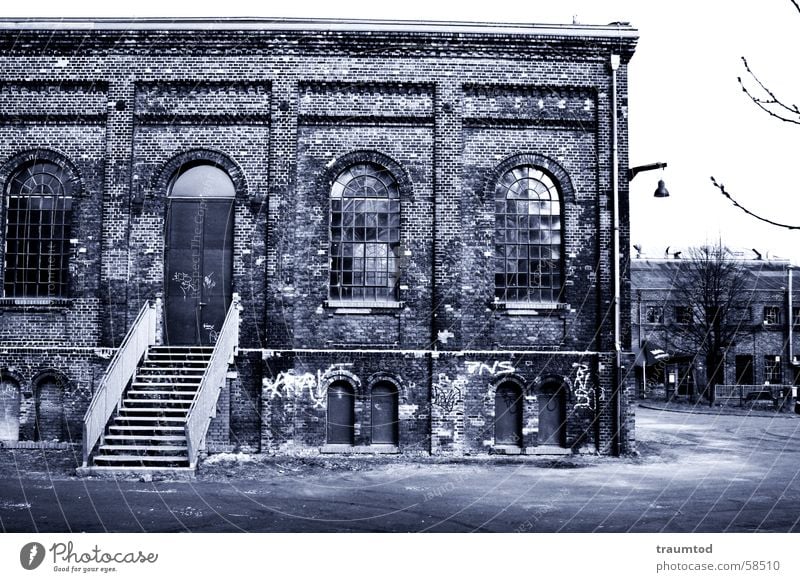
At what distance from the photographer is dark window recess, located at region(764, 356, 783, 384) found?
41875 mm

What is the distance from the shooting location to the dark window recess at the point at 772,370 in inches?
1649

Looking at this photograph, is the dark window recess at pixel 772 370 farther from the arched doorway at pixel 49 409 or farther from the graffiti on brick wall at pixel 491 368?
the arched doorway at pixel 49 409

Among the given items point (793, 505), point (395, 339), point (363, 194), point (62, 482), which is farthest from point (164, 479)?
point (793, 505)

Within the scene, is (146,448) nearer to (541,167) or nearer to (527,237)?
(527,237)

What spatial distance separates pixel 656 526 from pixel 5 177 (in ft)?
45.5

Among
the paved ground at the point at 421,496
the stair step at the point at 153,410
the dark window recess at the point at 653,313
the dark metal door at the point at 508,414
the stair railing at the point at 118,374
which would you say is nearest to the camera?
the paved ground at the point at 421,496

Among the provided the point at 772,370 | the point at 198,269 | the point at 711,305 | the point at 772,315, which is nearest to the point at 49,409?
the point at 198,269

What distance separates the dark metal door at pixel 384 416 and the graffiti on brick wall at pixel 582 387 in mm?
3662

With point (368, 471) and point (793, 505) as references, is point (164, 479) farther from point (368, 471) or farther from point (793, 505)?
point (793, 505)

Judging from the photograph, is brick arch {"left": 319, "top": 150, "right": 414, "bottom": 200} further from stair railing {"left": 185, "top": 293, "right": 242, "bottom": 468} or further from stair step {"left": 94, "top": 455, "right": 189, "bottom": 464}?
stair step {"left": 94, "top": 455, "right": 189, "bottom": 464}

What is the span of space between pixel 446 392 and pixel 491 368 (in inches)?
40.7

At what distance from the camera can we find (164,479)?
39.8ft

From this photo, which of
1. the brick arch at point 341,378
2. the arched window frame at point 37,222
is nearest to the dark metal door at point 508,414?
the brick arch at point 341,378

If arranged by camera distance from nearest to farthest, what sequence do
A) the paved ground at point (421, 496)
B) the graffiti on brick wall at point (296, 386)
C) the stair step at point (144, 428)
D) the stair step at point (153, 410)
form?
the paved ground at point (421, 496) → the stair step at point (144, 428) → the stair step at point (153, 410) → the graffiti on brick wall at point (296, 386)
